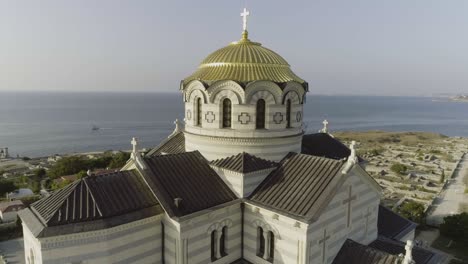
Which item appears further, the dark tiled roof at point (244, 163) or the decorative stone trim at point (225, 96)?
the decorative stone trim at point (225, 96)

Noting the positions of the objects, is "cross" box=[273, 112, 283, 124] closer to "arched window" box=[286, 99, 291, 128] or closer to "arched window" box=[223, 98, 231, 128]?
"arched window" box=[286, 99, 291, 128]

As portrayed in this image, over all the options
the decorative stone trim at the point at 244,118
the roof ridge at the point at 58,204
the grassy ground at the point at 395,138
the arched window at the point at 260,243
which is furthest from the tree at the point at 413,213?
the grassy ground at the point at 395,138

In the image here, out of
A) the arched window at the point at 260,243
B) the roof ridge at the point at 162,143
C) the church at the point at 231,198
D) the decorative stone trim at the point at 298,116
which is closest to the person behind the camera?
the church at the point at 231,198

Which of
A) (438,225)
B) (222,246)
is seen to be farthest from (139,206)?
(438,225)

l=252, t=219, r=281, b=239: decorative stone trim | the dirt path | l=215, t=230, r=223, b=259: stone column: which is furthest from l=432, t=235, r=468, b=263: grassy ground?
l=215, t=230, r=223, b=259: stone column

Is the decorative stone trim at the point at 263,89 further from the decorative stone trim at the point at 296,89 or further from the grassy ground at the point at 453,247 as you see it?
the grassy ground at the point at 453,247

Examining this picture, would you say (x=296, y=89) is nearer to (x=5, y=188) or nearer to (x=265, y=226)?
(x=265, y=226)

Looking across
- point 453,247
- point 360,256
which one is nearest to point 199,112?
point 360,256
